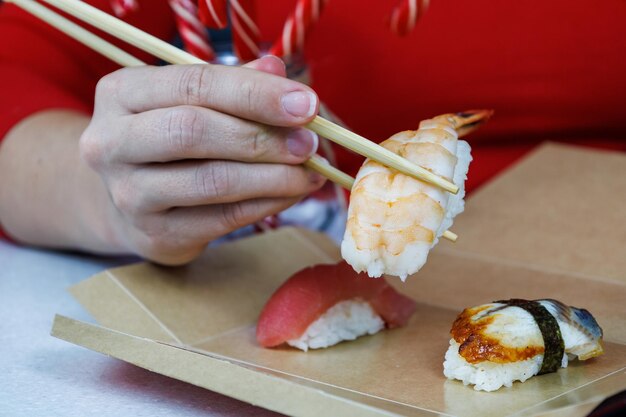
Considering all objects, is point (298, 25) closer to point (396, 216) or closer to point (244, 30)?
point (244, 30)

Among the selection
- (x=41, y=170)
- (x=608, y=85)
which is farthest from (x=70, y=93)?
(x=608, y=85)

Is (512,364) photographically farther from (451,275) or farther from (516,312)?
(451,275)

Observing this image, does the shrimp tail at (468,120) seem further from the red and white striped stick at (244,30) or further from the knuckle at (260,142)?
the red and white striped stick at (244,30)

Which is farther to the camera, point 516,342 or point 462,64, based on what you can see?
point 462,64

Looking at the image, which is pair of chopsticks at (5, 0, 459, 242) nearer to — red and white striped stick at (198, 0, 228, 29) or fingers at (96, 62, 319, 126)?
fingers at (96, 62, 319, 126)

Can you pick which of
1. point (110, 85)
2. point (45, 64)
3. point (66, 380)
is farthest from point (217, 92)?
point (45, 64)
